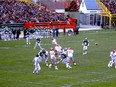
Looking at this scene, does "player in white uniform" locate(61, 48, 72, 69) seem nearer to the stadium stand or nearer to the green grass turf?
the green grass turf

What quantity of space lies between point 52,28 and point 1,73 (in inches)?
1413

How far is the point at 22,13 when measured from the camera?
67812 millimetres

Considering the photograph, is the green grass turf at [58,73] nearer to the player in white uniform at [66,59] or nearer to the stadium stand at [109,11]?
the player in white uniform at [66,59]

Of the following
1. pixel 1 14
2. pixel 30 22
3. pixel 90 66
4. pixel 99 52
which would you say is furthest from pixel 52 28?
pixel 90 66

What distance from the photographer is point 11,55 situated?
38.8 m

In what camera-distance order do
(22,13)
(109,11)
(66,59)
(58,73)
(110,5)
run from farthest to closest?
(110,5) → (109,11) → (22,13) → (66,59) → (58,73)

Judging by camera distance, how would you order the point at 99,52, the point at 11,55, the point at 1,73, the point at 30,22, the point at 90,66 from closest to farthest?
the point at 1,73, the point at 90,66, the point at 11,55, the point at 99,52, the point at 30,22

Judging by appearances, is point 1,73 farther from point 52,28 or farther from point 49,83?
point 52,28

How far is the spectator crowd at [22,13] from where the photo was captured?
6493cm

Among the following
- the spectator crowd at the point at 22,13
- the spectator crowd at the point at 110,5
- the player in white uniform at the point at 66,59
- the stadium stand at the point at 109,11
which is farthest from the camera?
the spectator crowd at the point at 110,5

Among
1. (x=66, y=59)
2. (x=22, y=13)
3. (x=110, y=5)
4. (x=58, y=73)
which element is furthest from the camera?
(x=110, y=5)

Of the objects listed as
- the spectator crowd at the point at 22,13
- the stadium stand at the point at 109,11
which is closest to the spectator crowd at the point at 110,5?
the stadium stand at the point at 109,11

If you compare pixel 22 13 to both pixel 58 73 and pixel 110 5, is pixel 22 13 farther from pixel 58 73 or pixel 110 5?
pixel 58 73

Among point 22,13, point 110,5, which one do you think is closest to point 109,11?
point 110,5
